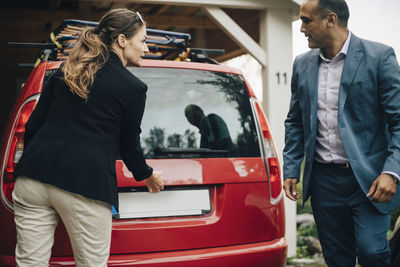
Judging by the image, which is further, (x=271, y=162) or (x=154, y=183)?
(x=271, y=162)

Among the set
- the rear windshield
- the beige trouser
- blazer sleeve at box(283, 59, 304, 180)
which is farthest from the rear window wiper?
the beige trouser

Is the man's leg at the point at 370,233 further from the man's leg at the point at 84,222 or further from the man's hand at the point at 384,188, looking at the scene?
the man's leg at the point at 84,222

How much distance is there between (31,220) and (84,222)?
24 cm

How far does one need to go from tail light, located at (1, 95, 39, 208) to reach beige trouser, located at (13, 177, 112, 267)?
1.74ft

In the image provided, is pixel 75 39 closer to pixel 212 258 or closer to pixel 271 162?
pixel 271 162

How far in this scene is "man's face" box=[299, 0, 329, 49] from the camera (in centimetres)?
271

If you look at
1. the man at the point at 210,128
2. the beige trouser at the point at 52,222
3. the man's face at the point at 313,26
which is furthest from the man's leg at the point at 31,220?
the man's face at the point at 313,26

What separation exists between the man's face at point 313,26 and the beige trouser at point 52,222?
142 centimetres

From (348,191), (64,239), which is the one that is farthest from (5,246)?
(348,191)

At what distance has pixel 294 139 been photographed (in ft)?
9.90

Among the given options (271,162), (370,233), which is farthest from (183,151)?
(370,233)

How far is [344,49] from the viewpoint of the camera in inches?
107

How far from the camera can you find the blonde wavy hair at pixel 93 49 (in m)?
2.15

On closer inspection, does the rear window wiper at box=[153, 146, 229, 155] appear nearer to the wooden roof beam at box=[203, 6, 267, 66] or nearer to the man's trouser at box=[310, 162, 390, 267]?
the man's trouser at box=[310, 162, 390, 267]
